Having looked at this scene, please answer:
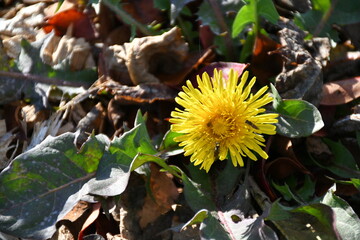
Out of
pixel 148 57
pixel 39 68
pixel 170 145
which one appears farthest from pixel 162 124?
pixel 39 68

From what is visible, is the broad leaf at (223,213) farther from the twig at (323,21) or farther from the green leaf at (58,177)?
the twig at (323,21)

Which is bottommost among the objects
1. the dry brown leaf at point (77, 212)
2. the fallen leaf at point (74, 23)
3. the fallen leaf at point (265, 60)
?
the dry brown leaf at point (77, 212)

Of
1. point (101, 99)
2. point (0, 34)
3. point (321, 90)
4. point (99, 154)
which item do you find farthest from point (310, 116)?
point (0, 34)

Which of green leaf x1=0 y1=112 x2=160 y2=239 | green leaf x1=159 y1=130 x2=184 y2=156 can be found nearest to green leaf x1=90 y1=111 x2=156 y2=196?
green leaf x1=0 y1=112 x2=160 y2=239

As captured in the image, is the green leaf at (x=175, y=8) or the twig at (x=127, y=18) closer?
the green leaf at (x=175, y=8)

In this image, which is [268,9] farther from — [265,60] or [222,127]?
[222,127]

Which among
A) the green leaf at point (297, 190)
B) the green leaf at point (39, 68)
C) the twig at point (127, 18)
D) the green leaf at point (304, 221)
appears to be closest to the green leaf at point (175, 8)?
the twig at point (127, 18)

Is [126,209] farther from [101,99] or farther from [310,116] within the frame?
[310,116]
